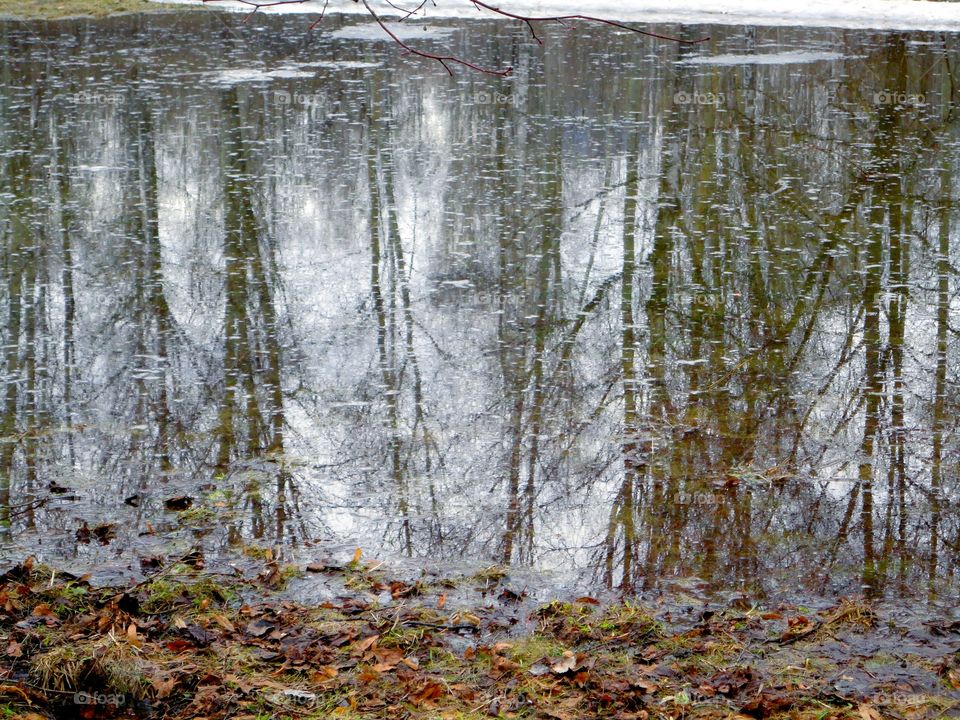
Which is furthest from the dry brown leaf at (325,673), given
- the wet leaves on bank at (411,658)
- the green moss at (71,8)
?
the green moss at (71,8)

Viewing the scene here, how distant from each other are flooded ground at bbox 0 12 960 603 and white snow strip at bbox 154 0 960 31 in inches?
267

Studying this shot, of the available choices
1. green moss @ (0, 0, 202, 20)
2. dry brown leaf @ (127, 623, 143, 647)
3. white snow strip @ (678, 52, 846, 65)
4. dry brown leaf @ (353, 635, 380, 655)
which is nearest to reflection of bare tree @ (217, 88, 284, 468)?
dry brown leaf @ (127, 623, 143, 647)

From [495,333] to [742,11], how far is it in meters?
16.3

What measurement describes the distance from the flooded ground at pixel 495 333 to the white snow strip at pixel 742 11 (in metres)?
6.78

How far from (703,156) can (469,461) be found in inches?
252

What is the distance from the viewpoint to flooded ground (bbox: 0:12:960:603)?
5098 millimetres

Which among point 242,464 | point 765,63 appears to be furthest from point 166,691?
point 765,63

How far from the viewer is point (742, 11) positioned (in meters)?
21.5

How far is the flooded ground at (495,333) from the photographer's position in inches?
201

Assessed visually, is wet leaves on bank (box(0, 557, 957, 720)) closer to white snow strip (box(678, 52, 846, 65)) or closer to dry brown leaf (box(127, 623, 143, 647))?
dry brown leaf (box(127, 623, 143, 647))

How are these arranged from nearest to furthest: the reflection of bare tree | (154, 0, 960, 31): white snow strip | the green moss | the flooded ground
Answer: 1. the flooded ground
2. the reflection of bare tree
3. (154, 0, 960, 31): white snow strip
4. the green moss

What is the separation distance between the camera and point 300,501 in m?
5.30

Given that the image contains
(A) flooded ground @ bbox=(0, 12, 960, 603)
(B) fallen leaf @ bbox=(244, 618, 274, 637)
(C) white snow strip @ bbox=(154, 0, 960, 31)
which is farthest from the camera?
(C) white snow strip @ bbox=(154, 0, 960, 31)

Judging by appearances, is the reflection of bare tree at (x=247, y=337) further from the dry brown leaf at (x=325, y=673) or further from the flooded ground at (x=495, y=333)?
the dry brown leaf at (x=325, y=673)
